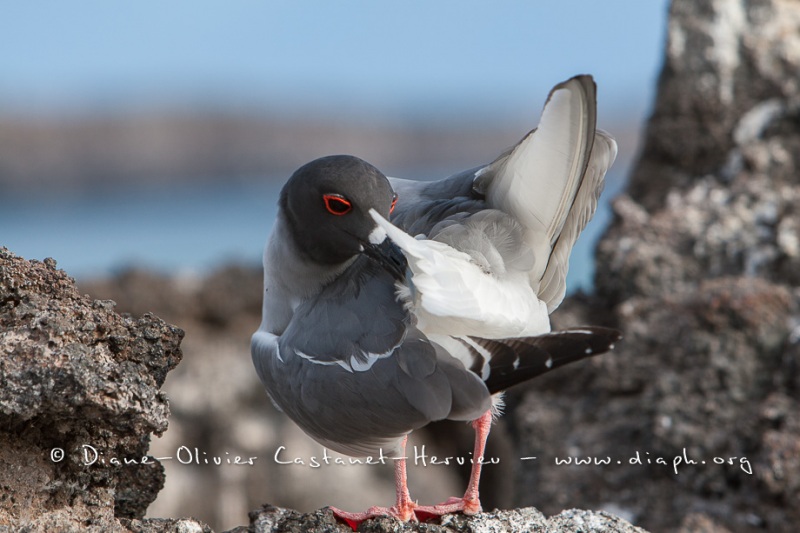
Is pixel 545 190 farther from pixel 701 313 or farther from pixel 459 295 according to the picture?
pixel 701 313

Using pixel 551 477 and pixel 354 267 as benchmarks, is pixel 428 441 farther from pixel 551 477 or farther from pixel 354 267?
pixel 354 267

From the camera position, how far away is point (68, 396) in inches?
104

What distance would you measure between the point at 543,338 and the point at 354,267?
0.91 m

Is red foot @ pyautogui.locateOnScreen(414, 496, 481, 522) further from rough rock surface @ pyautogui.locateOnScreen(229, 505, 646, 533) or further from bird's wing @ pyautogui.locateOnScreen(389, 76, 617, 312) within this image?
bird's wing @ pyautogui.locateOnScreen(389, 76, 617, 312)

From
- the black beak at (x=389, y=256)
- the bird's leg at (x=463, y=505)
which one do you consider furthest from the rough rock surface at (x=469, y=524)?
the black beak at (x=389, y=256)

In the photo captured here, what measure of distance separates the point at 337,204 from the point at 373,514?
1.20 metres

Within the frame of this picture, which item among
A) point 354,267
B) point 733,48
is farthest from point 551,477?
point 733,48

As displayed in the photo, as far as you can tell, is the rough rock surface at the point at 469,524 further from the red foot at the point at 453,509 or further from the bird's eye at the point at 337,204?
the bird's eye at the point at 337,204

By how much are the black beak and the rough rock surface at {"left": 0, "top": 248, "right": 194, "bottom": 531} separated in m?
0.88

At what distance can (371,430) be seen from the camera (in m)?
3.32

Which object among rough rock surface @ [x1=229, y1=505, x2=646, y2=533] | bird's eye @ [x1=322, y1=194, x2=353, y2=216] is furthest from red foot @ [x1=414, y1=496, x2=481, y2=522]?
bird's eye @ [x1=322, y1=194, x2=353, y2=216]

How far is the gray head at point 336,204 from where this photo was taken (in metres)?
3.61

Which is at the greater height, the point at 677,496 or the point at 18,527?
the point at 18,527

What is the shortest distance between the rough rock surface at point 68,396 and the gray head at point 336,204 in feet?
3.15
